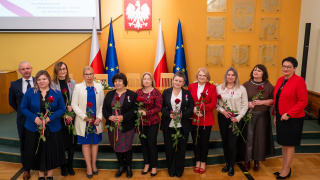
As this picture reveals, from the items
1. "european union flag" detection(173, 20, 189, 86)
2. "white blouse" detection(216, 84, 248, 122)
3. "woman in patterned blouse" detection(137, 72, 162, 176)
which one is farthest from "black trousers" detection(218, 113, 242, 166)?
"european union flag" detection(173, 20, 189, 86)

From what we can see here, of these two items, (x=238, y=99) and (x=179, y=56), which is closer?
(x=238, y=99)

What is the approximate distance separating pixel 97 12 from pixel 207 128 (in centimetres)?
394

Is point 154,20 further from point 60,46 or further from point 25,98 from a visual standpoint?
point 25,98

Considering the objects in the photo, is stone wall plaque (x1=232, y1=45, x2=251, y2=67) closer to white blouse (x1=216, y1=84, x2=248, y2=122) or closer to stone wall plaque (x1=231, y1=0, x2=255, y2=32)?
stone wall plaque (x1=231, y1=0, x2=255, y2=32)

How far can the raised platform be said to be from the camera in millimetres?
3756

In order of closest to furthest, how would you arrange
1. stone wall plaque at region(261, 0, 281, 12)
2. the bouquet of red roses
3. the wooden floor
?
the bouquet of red roses → the wooden floor → stone wall plaque at region(261, 0, 281, 12)

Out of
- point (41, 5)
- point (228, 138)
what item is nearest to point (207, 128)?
point (228, 138)

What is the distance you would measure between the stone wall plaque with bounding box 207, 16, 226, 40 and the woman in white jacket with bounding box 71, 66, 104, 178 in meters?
3.63

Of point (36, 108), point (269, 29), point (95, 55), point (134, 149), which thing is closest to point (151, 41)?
point (95, 55)

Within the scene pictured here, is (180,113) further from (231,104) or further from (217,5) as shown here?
(217,5)

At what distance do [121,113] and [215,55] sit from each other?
3.62 metres

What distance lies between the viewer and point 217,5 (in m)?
5.98

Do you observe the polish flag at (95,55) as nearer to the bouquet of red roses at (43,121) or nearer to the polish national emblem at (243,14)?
the bouquet of red roses at (43,121)

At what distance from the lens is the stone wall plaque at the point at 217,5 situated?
235 inches
